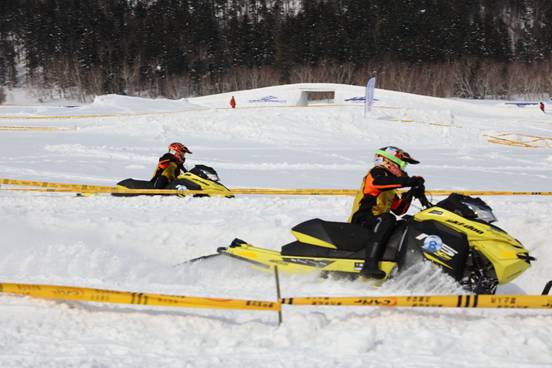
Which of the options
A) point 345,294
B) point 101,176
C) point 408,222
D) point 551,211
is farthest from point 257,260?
point 101,176

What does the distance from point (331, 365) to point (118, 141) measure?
69.6 ft

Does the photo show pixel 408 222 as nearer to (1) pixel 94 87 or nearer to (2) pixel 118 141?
(2) pixel 118 141

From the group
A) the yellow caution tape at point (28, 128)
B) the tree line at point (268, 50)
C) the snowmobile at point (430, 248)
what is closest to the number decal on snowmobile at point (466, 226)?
the snowmobile at point (430, 248)

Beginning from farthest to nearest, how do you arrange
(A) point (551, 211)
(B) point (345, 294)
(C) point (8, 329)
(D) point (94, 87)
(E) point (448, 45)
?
(E) point (448, 45), (D) point (94, 87), (A) point (551, 211), (B) point (345, 294), (C) point (8, 329)

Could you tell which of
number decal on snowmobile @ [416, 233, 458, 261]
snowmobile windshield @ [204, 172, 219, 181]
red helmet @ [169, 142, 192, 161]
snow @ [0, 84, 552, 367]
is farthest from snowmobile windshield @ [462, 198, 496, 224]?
red helmet @ [169, 142, 192, 161]

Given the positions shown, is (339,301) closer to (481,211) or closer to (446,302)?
(446,302)

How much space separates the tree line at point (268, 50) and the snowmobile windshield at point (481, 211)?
62.4 metres

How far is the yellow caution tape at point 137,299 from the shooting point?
145 inches

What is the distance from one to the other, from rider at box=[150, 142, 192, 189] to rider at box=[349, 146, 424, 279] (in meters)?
5.28

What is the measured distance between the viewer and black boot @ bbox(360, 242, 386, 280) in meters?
4.83

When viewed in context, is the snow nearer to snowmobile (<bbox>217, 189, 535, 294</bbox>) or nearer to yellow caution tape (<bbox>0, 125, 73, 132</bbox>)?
snowmobile (<bbox>217, 189, 535, 294</bbox>)

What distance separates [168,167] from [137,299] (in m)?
6.36

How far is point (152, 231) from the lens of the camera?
7270 millimetres

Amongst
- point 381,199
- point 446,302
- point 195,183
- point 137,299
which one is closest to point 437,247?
point 381,199
